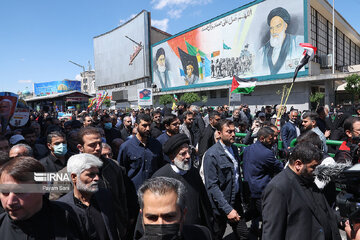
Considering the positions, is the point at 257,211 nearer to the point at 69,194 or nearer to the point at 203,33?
the point at 69,194

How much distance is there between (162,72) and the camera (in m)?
45.5

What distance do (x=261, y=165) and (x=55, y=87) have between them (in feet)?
290

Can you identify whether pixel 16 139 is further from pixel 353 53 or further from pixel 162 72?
pixel 353 53

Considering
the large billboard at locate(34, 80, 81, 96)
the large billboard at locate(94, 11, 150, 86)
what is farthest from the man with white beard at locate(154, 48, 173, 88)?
the large billboard at locate(34, 80, 81, 96)

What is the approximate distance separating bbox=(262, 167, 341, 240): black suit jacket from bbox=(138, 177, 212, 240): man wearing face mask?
2.90 feet

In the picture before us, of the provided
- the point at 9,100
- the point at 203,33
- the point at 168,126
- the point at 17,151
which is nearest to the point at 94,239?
the point at 17,151

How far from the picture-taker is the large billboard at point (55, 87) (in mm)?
80438

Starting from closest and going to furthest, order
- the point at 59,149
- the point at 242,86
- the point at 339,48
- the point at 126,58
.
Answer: the point at 59,149 < the point at 242,86 < the point at 339,48 < the point at 126,58

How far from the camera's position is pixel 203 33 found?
36.2 meters

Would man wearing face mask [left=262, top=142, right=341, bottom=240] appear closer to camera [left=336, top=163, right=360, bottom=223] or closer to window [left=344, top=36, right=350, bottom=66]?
camera [left=336, top=163, right=360, bottom=223]

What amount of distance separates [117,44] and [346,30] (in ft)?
142

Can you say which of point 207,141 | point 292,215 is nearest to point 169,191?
point 292,215

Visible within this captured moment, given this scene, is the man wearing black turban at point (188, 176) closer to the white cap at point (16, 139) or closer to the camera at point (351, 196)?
the camera at point (351, 196)

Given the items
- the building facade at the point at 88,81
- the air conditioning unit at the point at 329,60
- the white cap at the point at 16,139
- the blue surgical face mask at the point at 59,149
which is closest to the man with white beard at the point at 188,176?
the blue surgical face mask at the point at 59,149
